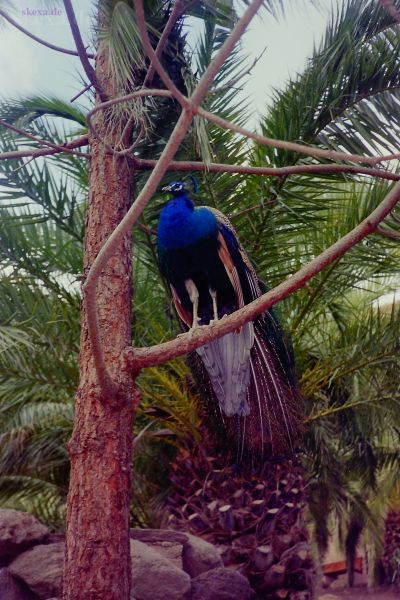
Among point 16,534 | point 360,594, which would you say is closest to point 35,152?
point 16,534

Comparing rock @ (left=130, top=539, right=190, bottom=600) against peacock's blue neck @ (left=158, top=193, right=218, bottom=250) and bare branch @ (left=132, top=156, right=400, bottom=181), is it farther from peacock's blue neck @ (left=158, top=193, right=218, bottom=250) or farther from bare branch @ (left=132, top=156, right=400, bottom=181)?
bare branch @ (left=132, top=156, right=400, bottom=181)

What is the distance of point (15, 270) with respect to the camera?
6.09m

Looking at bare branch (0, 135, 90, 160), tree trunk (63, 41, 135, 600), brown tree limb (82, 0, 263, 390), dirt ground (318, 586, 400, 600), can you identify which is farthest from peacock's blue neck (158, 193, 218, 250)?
dirt ground (318, 586, 400, 600)

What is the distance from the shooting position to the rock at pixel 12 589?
4863mm

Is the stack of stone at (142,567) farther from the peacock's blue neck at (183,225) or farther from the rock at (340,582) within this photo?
the rock at (340,582)

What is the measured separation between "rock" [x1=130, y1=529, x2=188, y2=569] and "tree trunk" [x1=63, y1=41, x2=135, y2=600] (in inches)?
60.5

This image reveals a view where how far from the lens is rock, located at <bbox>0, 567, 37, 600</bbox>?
486 centimetres

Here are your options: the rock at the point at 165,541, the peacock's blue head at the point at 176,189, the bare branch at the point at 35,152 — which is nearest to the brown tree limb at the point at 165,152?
the bare branch at the point at 35,152

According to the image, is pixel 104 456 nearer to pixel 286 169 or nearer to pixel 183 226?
pixel 183 226

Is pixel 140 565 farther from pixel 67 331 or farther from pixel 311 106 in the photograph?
pixel 311 106

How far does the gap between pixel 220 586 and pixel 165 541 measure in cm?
47

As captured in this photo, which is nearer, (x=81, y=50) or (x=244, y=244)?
(x=81, y=50)

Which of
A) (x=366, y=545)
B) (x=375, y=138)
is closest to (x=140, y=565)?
(x=375, y=138)

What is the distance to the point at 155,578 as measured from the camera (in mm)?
4961
